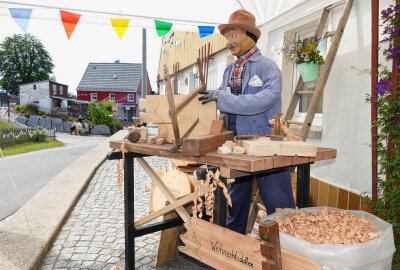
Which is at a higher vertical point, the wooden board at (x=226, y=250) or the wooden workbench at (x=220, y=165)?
the wooden workbench at (x=220, y=165)

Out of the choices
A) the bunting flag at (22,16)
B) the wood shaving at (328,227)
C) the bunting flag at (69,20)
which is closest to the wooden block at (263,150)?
the wood shaving at (328,227)

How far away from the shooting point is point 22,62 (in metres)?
61.9

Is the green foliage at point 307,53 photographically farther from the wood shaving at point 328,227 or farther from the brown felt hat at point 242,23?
the wood shaving at point 328,227

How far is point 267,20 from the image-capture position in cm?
513

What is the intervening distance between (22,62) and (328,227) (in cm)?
6937

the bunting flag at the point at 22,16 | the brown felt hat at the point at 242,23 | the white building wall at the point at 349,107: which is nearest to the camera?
the brown felt hat at the point at 242,23

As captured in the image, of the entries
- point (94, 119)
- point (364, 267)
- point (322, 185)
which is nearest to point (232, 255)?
point (364, 267)

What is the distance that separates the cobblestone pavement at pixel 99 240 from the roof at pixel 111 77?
47.6 metres

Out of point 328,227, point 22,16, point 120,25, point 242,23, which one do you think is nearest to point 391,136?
point 328,227

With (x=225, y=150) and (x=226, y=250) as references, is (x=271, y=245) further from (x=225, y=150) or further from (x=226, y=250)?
(x=225, y=150)

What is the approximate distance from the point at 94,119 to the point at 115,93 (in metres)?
11.1

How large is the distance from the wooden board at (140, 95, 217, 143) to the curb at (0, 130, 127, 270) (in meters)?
1.75

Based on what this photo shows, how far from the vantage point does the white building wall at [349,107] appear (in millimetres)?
3387

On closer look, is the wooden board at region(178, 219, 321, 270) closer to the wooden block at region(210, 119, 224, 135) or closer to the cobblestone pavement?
the cobblestone pavement
